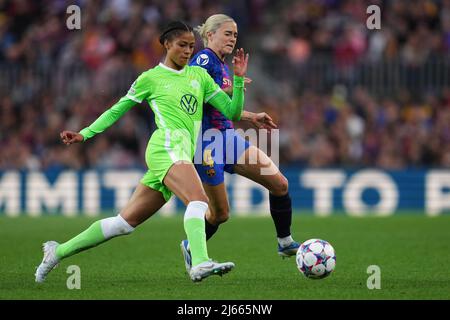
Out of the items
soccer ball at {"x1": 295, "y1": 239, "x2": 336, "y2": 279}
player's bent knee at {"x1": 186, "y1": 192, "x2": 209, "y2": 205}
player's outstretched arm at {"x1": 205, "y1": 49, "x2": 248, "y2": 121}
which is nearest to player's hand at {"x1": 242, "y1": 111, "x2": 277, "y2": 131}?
player's outstretched arm at {"x1": 205, "y1": 49, "x2": 248, "y2": 121}

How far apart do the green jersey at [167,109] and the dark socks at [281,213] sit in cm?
142

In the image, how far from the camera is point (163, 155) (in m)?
8.02

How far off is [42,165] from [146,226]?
13.3ft

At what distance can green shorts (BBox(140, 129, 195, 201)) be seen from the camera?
799cm

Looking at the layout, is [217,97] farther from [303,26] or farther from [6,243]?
[303,26]

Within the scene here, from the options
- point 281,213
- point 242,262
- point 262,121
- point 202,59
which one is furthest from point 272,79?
point 262,121

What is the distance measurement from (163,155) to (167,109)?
0.40 m

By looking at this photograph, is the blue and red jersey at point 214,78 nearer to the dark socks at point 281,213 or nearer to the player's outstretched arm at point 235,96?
the player's outstretched arm at point 235,96

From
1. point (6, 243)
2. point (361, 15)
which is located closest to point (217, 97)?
point (6, 243)

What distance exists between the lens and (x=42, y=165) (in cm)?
1906

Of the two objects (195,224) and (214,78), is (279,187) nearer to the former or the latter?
(214,78)

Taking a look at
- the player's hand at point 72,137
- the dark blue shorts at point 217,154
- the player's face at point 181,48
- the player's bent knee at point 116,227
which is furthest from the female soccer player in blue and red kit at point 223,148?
the player's hand at point 72,137

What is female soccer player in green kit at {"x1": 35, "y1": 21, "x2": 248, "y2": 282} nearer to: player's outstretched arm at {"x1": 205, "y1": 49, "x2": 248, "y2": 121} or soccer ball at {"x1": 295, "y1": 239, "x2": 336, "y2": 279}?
player's outstretched arm at {"x1": 205, "y1": 49, "x2": 248, "y2": 121}

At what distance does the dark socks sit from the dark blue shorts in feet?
2.12
